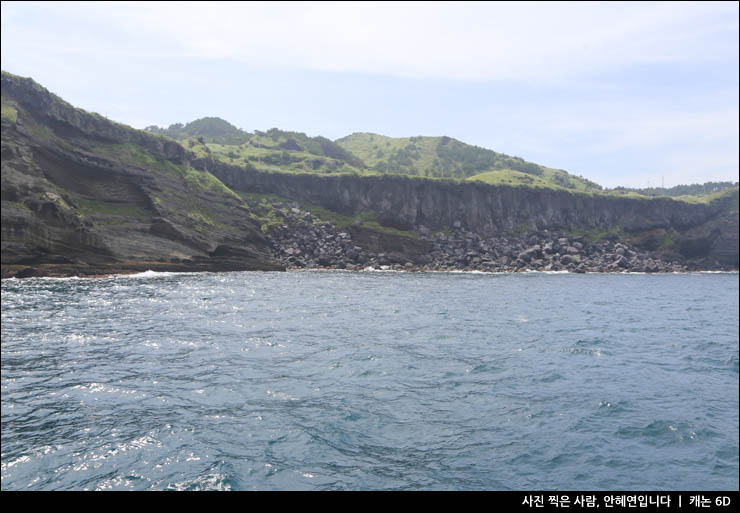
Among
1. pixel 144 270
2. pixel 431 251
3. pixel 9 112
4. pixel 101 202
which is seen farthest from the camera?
pixel 431 251

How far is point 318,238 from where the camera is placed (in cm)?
11800

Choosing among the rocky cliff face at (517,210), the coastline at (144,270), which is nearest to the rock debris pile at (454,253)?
the coastline at (144,270)

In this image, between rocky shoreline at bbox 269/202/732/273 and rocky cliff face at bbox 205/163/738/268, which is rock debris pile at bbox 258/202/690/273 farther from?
rocky cliff face at bbox 205/163/738/268

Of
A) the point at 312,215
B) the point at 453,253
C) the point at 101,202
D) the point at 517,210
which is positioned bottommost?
the point at 453,253

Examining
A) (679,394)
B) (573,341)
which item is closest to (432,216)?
(573,341)

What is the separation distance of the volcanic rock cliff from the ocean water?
39229mm

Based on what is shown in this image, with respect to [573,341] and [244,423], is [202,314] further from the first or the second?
[573,341]

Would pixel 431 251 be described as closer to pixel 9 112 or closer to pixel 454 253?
pixel 454 253

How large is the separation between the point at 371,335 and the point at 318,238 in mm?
87846

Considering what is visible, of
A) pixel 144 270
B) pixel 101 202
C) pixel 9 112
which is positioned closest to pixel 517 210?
pixel 144 270

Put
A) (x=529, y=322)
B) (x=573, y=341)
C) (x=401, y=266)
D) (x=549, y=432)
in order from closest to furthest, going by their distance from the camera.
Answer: (x=549, y=432), (x=573, y=341), (x=529, y=322), (x=401, y=266)

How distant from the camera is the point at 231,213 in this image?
111 meters

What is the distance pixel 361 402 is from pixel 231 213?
3927 inches

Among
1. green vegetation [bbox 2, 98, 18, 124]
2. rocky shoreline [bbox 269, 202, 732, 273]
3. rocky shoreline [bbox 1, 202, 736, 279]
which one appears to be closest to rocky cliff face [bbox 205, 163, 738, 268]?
rocky shoreline [bbox 1, 202, 736, 279]
